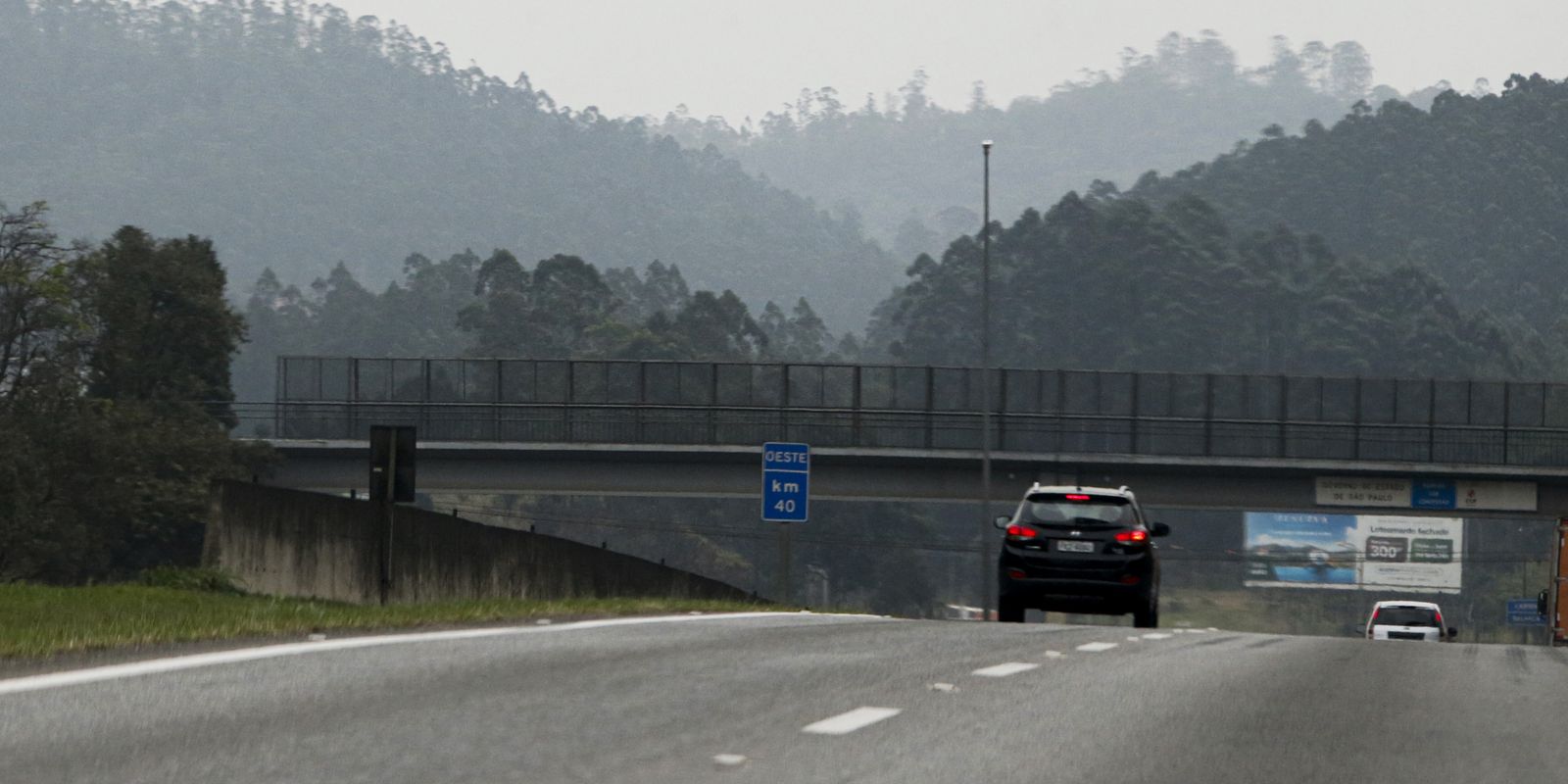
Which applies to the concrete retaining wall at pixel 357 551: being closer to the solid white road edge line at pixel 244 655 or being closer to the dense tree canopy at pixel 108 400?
the solid white road edge line at pixel 244 655

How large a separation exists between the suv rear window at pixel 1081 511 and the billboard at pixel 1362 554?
287 ft

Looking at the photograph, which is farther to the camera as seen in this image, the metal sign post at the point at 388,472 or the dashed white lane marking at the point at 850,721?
the metal sign post at the point at 388,472

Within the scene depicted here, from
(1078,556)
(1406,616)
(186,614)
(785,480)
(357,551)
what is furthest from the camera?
(1406,616)

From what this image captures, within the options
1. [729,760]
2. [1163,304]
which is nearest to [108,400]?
[729,760]

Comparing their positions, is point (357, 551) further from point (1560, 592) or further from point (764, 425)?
point (764, 425)

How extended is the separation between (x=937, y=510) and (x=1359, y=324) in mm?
27676

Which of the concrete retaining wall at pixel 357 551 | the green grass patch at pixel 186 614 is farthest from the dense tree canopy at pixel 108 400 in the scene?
the green grass patch at pixel 186 614

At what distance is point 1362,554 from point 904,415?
58.7 meters

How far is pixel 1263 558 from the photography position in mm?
118938

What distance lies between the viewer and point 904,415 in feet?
→ 193

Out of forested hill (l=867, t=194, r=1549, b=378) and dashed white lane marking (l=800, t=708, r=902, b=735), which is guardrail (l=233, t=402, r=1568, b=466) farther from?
forested hill (l=867, t=194, r=1549, b=378)

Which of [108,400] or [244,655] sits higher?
[244,655]

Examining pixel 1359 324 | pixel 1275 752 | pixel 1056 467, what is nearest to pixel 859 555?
pixel 1359 324

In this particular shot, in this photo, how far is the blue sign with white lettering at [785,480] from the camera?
120ft
